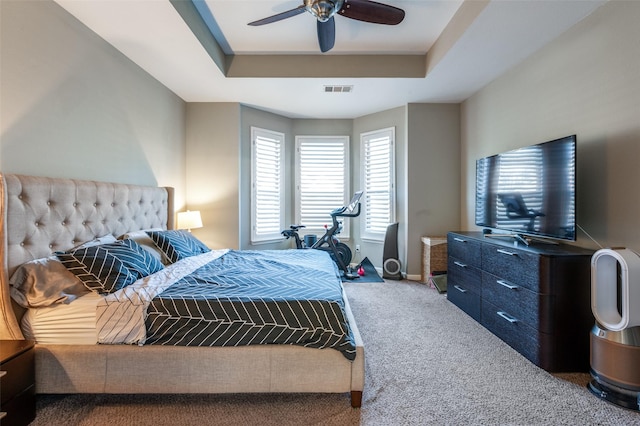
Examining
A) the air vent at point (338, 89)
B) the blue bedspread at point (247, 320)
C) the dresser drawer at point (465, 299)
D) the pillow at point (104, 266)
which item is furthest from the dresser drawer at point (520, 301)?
the pillow at point (104, 266)

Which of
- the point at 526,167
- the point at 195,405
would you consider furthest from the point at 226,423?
the point at 526,167

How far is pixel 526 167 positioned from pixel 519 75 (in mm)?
1207

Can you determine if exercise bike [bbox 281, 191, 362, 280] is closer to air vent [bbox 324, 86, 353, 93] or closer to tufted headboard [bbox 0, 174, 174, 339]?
air vent [bbox 324, 86, 353, 93]

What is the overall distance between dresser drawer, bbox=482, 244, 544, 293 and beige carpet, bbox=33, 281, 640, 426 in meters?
0.57

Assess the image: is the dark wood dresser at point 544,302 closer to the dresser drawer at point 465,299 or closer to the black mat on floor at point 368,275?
the dresser drawer at point 465,299

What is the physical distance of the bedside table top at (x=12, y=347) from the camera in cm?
138

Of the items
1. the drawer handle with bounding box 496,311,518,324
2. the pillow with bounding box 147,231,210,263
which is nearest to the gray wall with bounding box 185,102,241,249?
the pillow with bounding box 147,231,210,263

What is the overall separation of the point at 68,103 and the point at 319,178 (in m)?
3.39

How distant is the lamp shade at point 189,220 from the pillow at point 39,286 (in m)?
1.97

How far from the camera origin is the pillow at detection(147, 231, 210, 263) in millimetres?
2594

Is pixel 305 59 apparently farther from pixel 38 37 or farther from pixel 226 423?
pixel 226 423

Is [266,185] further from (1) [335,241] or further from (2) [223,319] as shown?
(2) [223,319]

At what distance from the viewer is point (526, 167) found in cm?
240

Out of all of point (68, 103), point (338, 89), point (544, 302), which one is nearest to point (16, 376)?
point (68, 103)
